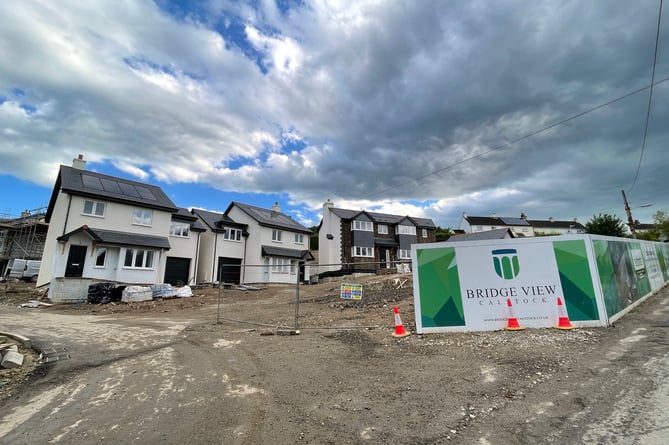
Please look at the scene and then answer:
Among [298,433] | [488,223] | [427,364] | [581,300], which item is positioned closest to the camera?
[298,433]

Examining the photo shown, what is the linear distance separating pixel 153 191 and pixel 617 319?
3104cm

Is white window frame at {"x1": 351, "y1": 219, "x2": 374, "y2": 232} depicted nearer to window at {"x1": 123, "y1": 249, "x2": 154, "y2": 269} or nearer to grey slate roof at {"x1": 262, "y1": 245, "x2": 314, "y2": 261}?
grey slate roof at {"x1": 262, "y1": 245, "x2": 314, "y2": 261}

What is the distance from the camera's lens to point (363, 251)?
39062 millimetres

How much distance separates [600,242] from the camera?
8.88 meters

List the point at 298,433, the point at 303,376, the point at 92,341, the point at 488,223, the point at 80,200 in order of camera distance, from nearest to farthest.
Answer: the point at 298,433 → the point at 303,376 → the point at 92,341 → the point at 80,200 → the point at 488,223

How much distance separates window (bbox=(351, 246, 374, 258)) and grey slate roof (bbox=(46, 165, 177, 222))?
69.8ft

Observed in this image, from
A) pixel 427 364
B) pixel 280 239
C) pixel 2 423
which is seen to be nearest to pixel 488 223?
pixel 280 239

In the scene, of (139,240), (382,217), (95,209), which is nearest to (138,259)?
(139,240)

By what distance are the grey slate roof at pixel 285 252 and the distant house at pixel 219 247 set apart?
9.43 feet

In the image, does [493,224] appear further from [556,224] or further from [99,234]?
[99,234]

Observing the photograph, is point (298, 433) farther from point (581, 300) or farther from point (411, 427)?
point (581, 300)

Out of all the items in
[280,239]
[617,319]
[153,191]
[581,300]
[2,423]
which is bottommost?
[2,423]

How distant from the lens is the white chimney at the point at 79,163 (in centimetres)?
2358

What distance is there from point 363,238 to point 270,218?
493 inches
